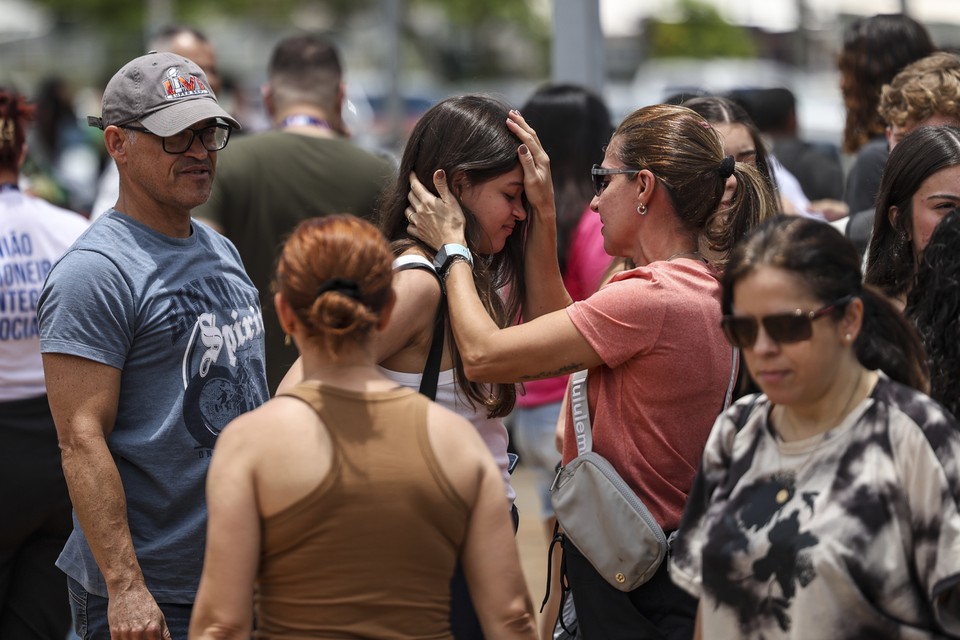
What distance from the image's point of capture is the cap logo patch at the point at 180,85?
3371mm

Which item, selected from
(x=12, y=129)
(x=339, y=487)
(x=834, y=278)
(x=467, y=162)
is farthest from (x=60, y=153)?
(x=834, y=278)

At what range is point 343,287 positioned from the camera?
98.4 inches

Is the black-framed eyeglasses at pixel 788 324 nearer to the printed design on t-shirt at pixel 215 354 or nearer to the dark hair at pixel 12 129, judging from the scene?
the printed design on t-shirt at pixel 215 354

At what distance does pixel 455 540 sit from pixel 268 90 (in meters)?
3.85

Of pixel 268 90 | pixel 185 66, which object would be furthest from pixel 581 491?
pixel 268 90

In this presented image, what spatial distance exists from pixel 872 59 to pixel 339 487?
3.47m

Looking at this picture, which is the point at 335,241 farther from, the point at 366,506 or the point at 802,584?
the point at 802,584

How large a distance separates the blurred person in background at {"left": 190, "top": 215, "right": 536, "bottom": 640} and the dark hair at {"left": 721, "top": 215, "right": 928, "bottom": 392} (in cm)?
65

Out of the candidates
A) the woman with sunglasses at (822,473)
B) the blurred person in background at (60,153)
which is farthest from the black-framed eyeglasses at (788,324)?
the blurred person in background at (60,153)

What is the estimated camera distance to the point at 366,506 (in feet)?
8.07

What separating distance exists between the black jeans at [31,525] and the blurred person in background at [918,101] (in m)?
2.62

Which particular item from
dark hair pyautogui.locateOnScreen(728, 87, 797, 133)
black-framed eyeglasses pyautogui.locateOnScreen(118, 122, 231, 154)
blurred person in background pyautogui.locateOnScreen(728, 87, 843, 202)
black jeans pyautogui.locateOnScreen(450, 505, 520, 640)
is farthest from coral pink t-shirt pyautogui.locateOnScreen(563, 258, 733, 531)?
dark hair pyautogui.locateOnScreen(728, 87, 797, 133)

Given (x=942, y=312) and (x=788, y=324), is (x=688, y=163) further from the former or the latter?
(x=788, y=324)

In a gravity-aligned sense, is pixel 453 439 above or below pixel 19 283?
above
